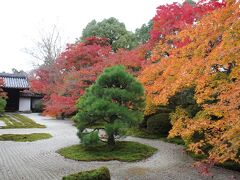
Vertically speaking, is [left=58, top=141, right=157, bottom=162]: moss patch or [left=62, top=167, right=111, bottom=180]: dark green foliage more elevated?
[left=62, top=167, right=111, bottom=180]: dark green foliage

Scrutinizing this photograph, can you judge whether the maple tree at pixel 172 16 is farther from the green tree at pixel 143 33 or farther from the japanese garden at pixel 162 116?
the green tree at pixel 143 33

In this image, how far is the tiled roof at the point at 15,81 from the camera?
3444 centimetres

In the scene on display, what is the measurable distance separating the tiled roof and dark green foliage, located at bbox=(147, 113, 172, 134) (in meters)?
22.2

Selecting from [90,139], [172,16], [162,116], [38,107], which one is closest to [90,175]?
[90,139]

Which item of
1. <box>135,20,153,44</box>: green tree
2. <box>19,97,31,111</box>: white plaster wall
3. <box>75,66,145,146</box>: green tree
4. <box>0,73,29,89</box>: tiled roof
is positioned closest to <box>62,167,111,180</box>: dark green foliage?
<box>75,66,145,146</box>: green tree

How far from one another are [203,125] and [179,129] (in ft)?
5.94

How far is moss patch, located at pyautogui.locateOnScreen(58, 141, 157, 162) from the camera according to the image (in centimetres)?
1144

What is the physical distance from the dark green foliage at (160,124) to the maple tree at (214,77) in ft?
18.2

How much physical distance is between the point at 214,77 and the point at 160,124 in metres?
8.29

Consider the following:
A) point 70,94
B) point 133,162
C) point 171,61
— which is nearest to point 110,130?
point 133,162

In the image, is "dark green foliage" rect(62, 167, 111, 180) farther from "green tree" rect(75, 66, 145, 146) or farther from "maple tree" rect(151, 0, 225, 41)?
"maple tree" rect(151, 0, 225, 41)

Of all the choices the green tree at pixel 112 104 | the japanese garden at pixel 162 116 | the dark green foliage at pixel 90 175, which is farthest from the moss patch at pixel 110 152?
the dark green foliage at pixel 90 175

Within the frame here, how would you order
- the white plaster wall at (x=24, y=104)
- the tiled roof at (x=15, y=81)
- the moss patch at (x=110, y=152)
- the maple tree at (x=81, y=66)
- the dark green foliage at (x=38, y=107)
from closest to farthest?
the moss patch at (x=110, y=152) < the maple tree at (x=81, y=66) < the tiled roof at (x=15, y=81) < the white plaster wall at (x=24, y=104) < the dark green foliage at (x=38, y=107)

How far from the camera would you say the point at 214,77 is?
8625mm
